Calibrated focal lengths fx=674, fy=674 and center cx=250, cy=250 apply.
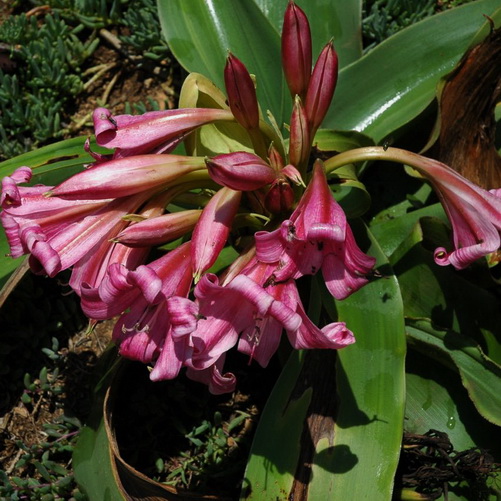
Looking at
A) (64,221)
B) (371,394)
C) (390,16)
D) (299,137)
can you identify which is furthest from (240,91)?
(390,16)

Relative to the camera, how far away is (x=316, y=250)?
134cm

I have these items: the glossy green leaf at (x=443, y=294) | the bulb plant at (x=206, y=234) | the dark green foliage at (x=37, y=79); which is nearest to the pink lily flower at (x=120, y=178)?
the bulb plant at (x=206, y=234)

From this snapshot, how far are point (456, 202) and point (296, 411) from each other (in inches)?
25.9

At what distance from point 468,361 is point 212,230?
0.83 meters

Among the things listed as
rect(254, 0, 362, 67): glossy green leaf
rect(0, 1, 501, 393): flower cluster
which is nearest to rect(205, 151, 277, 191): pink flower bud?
rect(0, 1, 501, 393): flower cluster

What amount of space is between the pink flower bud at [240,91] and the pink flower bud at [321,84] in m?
0.13

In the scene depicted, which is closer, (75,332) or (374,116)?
(374,116)

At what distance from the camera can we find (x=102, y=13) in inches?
103

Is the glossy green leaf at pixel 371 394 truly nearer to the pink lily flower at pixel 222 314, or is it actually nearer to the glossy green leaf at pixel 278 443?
the glossy green leaf at pixel 278 443

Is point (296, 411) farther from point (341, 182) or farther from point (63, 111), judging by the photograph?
point (63, 111)

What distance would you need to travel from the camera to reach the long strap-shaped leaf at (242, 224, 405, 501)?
1.57m

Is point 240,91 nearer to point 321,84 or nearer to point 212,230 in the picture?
point 321,84

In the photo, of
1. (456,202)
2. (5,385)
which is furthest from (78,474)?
(456,202)

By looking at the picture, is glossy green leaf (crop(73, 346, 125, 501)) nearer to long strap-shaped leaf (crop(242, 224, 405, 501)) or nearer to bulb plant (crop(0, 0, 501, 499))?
long strap-shaped leaf (crop(242, 224, 405, 501))
